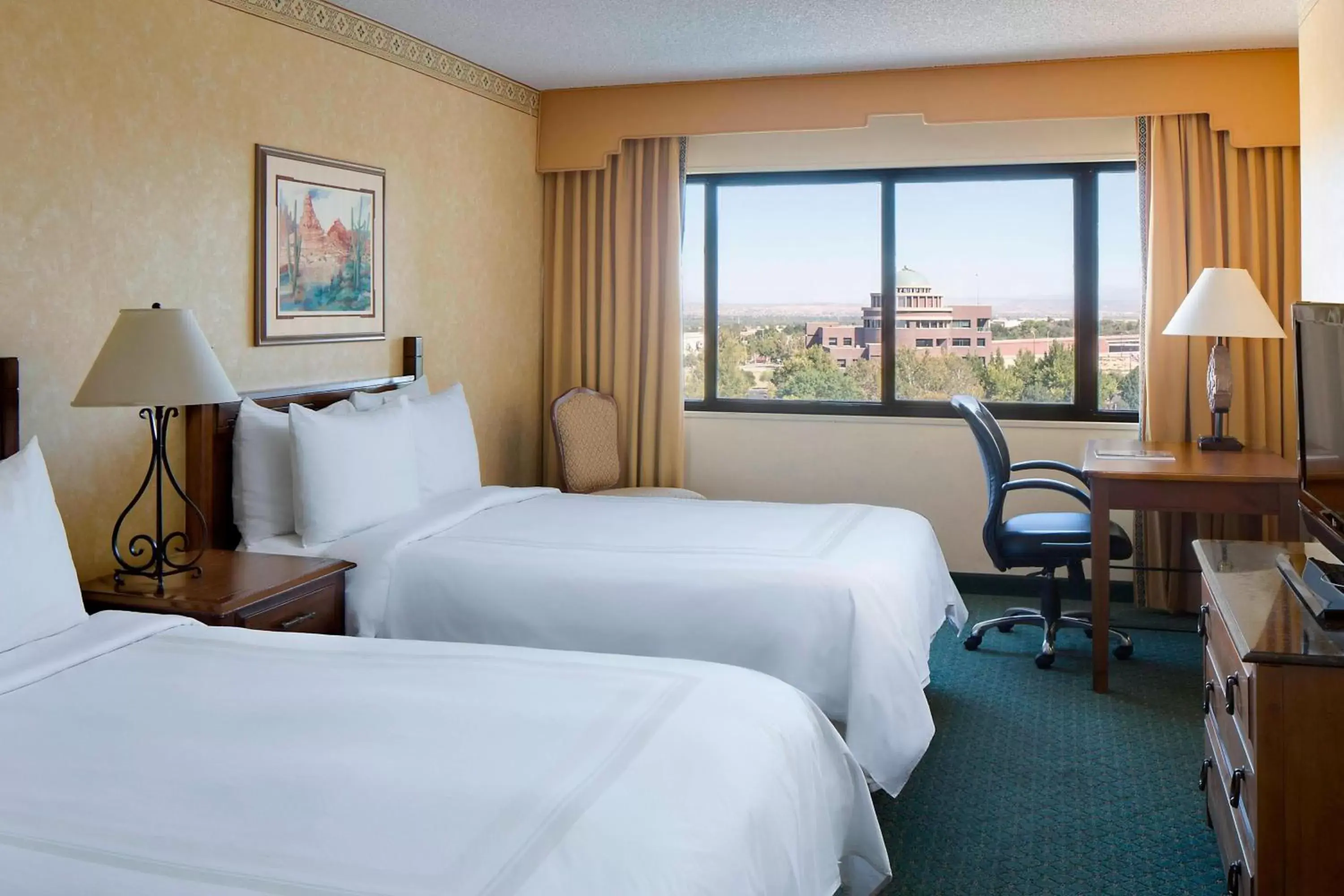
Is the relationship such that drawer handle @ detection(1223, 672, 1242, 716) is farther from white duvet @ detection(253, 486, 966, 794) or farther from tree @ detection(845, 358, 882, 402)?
tree @ detection(845, 358, 882, 402)

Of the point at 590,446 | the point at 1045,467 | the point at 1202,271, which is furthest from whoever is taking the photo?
the point at 590,446

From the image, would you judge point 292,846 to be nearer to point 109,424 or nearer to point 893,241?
point 109,424

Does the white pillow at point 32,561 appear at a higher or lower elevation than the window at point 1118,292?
lower

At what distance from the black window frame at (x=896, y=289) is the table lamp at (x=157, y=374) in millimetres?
3577

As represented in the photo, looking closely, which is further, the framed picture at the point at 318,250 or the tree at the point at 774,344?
the tree at the point at 774,344

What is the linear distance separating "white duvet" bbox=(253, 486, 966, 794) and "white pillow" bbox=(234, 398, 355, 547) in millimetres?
312

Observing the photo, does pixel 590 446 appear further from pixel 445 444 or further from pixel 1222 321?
pixel 1222 321

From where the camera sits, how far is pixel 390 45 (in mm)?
4914

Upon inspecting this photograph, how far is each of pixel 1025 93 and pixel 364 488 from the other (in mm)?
3683

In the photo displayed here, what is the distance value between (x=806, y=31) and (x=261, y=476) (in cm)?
294

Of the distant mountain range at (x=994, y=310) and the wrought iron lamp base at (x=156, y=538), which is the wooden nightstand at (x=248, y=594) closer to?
the wrought iron lamp base at (x=156, y=538)

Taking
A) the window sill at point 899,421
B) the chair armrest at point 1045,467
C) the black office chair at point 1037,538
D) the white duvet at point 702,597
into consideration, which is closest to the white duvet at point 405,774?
the white duvet at point 702,597

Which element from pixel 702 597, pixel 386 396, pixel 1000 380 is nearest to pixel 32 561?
pixel 702 597

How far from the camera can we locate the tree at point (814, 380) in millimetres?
6320
